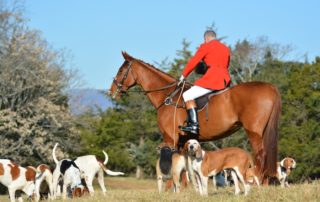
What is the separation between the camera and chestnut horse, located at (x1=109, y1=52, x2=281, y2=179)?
1151 centimetres

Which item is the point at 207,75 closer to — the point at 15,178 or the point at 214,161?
the point at 214,161

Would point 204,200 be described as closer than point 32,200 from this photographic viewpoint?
Yes

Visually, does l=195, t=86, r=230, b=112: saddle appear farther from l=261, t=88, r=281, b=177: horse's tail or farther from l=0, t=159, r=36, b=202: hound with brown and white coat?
l=0, t=159, r=36, b=202: hound with brown and white coat

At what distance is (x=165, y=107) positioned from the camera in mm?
12750

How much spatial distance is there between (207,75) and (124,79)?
2274 mm

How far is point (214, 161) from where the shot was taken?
40.5ft

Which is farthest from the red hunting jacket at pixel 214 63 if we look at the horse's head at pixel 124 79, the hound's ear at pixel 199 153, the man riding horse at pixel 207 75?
the horse's head at pixel 124 79

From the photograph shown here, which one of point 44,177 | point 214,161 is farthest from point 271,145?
point 44,177

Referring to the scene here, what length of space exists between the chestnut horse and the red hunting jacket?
32 cm

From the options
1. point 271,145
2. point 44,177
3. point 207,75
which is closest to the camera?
point 271,145

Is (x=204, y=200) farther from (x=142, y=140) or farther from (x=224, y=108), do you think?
(x=142, y=140)

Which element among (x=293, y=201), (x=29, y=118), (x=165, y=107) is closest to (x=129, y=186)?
(x=29, y=118)

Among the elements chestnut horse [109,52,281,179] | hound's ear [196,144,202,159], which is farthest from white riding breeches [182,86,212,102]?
hound's ear [196,144,202,159]

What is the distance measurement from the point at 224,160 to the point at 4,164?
5865mm
